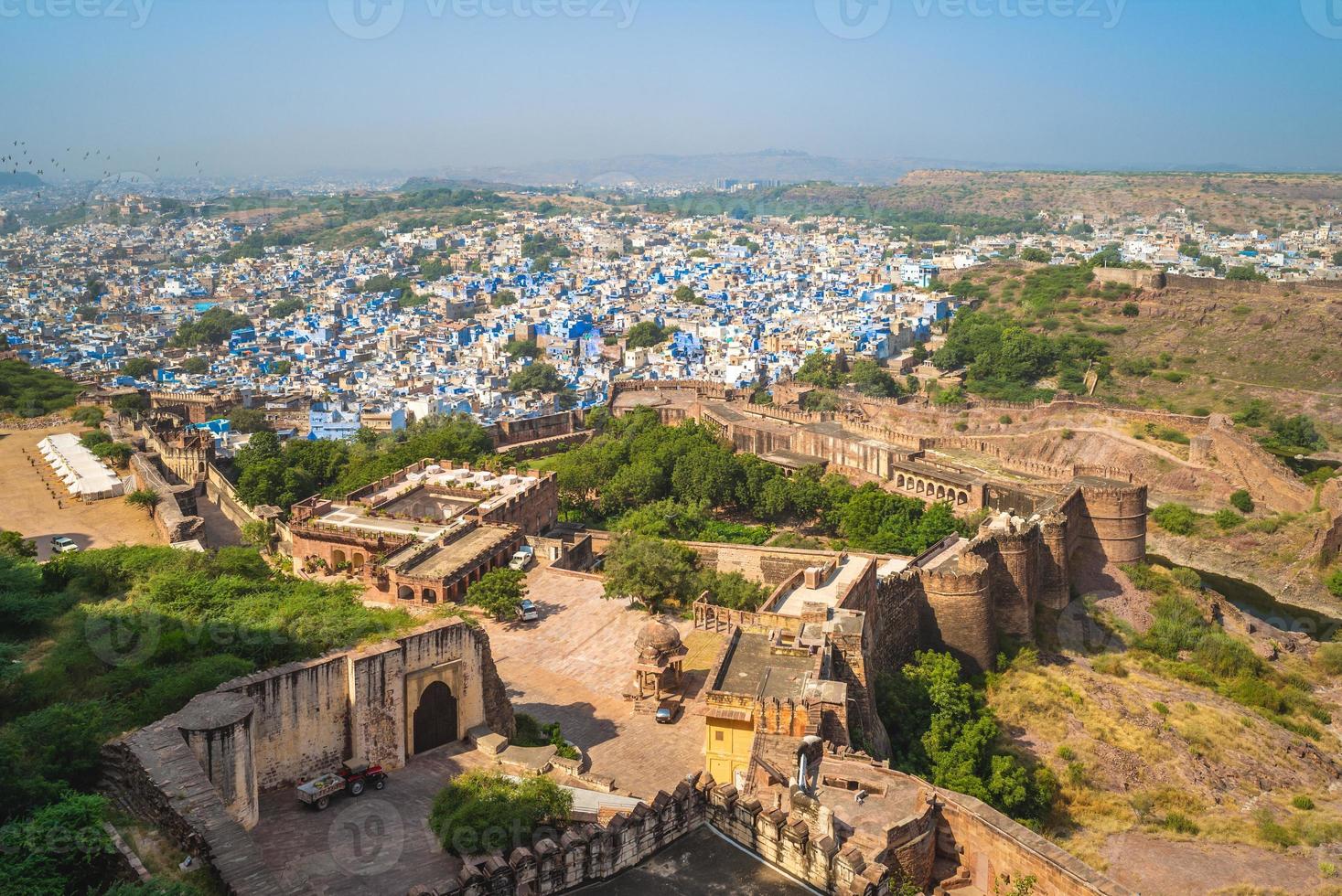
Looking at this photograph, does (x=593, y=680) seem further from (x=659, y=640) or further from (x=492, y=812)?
(x=492, y=812)

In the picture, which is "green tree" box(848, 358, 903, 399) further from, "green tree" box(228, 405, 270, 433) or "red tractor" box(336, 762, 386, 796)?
"red tractor" box(336, 762, 386, 796)

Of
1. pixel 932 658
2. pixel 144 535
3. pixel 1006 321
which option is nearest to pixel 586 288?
pixel 1006 321

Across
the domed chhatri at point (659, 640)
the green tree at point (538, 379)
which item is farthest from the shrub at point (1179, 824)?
the green tree at point (538, 379)

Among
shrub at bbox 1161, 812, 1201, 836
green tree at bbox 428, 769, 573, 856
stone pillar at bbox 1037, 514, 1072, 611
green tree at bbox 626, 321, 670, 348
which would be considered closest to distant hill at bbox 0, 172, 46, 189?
green tree at bbox 626, 321, 670, 348

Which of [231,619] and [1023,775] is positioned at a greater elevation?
[231,619]

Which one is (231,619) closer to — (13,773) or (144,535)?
(13,773)
